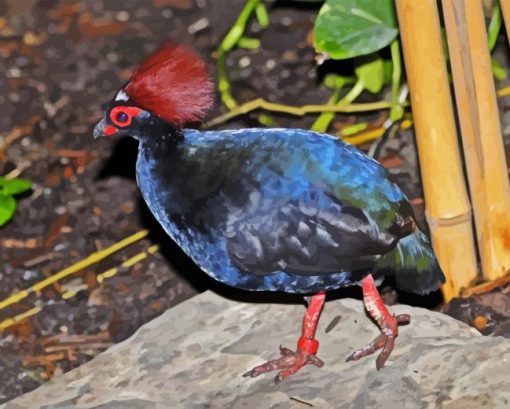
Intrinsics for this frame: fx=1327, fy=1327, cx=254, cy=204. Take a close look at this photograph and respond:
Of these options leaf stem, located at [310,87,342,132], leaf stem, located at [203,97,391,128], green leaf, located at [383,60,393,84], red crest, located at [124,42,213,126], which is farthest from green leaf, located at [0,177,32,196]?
green leaf, located at [383,60,393,84]

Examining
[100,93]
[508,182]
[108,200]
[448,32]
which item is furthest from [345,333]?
[100,93]

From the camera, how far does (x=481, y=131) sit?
2863mm

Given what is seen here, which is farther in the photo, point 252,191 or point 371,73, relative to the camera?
point 371,73

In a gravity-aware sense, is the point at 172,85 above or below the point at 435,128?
above

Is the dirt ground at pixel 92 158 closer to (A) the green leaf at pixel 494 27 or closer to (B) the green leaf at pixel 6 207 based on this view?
(B) the green leaf at pixel 6 207

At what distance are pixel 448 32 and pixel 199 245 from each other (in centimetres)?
70

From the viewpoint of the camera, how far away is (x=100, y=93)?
3.89 metres

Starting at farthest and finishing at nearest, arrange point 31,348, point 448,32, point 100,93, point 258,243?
point 100,93 → point 31,348 → point 448,32 → point 258,243

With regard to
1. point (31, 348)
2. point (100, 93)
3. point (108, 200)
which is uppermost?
point (100, 93)

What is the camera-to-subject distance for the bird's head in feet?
8.54

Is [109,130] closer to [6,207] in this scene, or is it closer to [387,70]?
[6,207]

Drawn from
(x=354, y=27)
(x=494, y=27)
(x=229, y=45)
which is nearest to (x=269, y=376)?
(x=354, y=27)

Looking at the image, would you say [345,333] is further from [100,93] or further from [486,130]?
[100,93]

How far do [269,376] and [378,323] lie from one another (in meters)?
0.26
